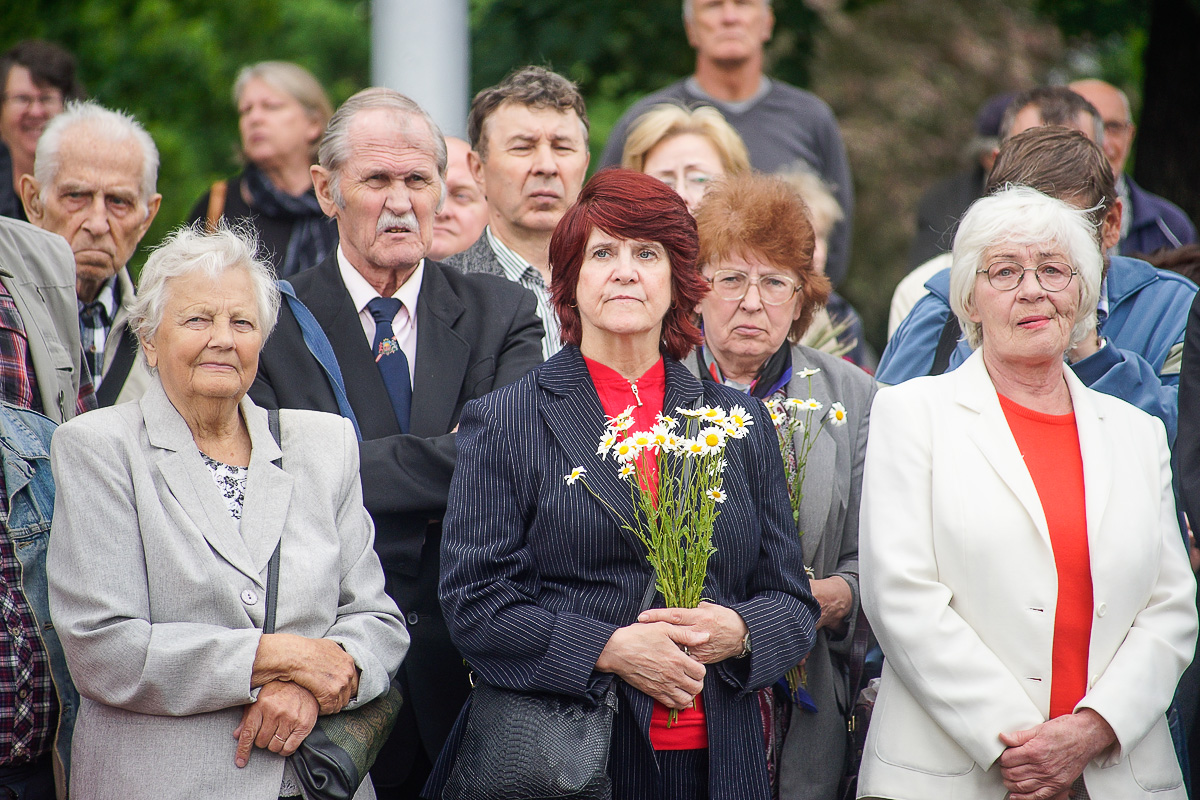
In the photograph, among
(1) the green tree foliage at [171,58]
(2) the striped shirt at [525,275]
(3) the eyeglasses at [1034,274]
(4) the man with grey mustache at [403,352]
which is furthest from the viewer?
(1) the green tree foliage at [171,58]

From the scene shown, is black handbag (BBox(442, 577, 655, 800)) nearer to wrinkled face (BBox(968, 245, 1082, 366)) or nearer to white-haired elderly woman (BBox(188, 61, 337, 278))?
wrinkled face (BBox(968, 245, 1082, 366))

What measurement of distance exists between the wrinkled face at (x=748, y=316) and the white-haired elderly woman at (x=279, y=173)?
2.24 m

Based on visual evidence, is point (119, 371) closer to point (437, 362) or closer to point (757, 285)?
point (437, 362)

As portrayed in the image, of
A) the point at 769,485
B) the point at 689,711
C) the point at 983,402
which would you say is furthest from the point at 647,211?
the point at 689,711

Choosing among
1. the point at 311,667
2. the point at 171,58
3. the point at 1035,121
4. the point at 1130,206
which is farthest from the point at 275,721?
the point at 171,58

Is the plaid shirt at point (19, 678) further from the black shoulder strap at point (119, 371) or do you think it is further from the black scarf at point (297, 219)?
the black scarf at point (297, 219)

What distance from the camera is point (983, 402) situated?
3.45 meters

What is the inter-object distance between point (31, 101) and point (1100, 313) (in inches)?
200

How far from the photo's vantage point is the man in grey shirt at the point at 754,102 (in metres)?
6.30

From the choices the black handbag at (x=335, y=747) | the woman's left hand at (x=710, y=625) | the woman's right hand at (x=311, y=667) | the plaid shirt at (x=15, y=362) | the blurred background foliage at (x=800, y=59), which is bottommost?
the black handbag at (x=335, y=747)

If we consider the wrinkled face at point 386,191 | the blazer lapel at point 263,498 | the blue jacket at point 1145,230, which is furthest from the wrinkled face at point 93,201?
the blue jacket at point 1145,230

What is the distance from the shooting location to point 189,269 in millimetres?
3355

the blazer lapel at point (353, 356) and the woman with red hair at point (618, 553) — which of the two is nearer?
the woman with red hair at point (618, 553)

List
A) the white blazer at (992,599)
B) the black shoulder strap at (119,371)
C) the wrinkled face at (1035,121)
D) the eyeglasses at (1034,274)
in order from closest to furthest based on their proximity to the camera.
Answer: the white blazer at (992,599) → the eyeglasses at (1034,274) → the black shoulder strap at (119,371) → the wrinkled face at (1035,121)
